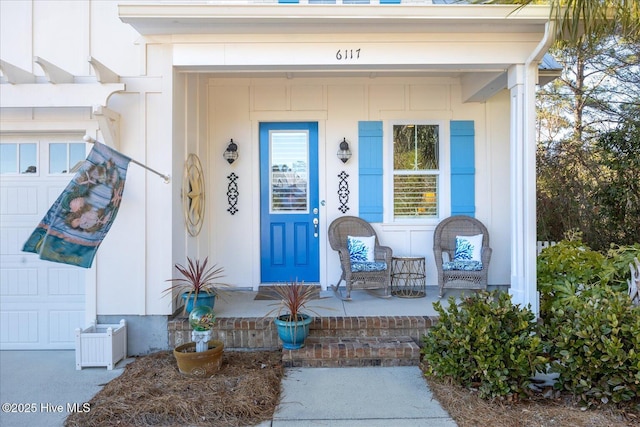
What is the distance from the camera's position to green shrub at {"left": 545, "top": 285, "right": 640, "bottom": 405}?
2.69m

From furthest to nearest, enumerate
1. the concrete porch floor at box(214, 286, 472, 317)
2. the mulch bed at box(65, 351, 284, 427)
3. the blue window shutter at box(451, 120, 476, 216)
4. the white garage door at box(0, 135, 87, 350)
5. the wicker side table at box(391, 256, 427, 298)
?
the blue window shutter at box(451, 120, 476, 216) < the wicker side table at box(391, 256, 427, 298) < the white garage door at box(0, 135, 87, 350) < the concrete porch floor at box(214, 286, 472, 317) < the mulch bed at box(65, 351, 284, 427)

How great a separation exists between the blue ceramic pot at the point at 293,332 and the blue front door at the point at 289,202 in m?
1.69

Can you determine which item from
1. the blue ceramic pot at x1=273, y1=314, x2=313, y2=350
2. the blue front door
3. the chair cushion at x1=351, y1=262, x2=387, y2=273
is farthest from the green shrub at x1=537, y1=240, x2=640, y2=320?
the blue front door

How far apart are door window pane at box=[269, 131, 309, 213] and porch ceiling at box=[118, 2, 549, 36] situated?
1693mm

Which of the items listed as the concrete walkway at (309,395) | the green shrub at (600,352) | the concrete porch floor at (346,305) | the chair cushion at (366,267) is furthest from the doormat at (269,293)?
the green shrub at (600,352)

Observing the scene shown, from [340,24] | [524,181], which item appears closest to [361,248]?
[524,181]

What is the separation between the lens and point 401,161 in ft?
17.7

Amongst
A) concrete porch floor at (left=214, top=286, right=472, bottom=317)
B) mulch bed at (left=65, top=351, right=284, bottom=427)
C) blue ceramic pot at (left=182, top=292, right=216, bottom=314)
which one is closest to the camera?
mulch bed at (left=65, top=351, right=284, bottom=427)

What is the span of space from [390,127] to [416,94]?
53 cm

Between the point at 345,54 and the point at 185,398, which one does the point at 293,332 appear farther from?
the point at 345,54

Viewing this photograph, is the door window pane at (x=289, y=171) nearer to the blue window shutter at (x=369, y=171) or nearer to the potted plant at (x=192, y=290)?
the blue window shutter at (x=369, y=171)

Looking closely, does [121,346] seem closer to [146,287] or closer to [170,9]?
[146,287]

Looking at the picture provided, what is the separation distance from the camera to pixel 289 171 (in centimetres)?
540

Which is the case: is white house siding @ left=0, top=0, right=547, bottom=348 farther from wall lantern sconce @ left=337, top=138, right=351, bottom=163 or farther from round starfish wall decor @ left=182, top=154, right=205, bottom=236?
wall lantern sconce @ left=337, top=138, right=351, bottom=163
